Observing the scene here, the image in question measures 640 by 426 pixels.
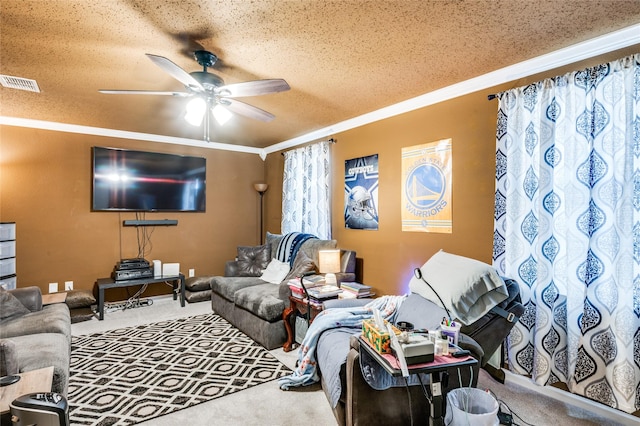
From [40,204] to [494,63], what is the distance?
548cm

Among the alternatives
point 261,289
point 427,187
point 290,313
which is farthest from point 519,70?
point 261,289

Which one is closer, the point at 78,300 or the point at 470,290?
the point at 470,290

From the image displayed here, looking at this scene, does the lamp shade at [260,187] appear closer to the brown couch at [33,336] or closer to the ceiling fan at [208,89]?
the ceiling fan at [208,89]

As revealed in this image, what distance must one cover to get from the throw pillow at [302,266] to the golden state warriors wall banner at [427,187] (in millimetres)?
1088

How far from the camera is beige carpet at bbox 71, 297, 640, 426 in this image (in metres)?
2.14

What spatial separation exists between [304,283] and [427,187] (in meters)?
1.57

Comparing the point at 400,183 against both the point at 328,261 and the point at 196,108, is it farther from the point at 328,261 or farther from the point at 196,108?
the point at 196,108

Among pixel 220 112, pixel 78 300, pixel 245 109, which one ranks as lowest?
pixel 78 300

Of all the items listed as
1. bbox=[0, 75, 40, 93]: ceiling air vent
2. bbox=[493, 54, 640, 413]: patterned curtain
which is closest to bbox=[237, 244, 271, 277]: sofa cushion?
bbox=[0, 75, 40, 93]: ceiling air vent

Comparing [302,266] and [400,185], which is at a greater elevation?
[400,185]

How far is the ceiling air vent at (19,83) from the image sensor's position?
294 cm

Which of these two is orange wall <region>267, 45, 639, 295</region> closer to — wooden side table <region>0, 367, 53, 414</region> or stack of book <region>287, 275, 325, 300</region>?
stack of book <region>287, 275, 325, 300</region>

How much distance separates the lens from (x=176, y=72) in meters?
2.16

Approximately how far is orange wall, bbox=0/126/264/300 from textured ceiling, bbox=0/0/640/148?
119 cm
